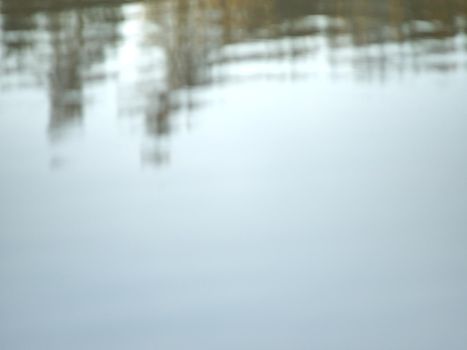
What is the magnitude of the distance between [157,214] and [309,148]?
4.10 ft

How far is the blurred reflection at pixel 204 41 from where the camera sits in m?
6.50

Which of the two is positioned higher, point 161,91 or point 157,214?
point 161,91

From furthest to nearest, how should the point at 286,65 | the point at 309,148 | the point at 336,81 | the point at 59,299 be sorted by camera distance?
the point at 286,65 < the point at 336,81 < the point at 309,148 < the point at 59,299

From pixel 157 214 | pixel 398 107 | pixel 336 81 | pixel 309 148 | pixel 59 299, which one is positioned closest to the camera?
pixel 59 299

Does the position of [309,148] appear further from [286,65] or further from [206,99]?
[286,65]

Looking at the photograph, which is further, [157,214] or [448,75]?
[448,75]

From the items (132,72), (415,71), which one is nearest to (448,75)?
(415,71)

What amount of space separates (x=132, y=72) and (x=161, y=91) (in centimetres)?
56

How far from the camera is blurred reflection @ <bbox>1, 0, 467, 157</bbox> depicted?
6.50 m

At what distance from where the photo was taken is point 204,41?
7578 millimetres

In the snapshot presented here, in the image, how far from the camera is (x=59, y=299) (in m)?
4.14

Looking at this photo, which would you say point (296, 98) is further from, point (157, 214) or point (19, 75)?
point (19, 75)

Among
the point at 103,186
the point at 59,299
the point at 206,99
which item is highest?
the point at 206,99

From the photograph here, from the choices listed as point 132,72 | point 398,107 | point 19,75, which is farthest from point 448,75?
point 19,75
